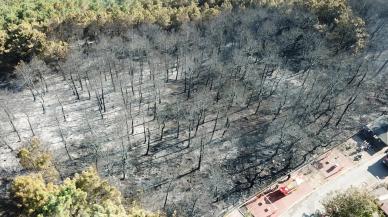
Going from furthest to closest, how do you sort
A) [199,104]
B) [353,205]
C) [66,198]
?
[199,104] < [353,205] < [66,198]

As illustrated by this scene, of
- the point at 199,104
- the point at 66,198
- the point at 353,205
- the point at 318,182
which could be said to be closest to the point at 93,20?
the point at 199,104

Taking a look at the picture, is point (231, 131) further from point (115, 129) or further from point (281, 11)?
point (281, 11)

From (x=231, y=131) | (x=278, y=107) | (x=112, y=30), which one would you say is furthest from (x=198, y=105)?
(x=112, y=30)

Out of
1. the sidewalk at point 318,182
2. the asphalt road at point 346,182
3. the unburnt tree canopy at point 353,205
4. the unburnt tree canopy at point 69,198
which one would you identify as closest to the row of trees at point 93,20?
the sidewalk at point 318,182

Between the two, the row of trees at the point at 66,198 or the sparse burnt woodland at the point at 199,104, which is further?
the sparse burnt woodland at the point at 199,104

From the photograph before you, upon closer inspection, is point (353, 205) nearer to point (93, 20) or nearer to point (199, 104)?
point (199, 104)

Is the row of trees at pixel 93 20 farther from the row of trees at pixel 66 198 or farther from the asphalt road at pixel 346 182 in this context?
the row of trees at pixel 66 198

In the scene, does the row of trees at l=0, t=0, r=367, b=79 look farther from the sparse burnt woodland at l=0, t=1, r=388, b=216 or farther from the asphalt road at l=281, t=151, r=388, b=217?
the asphalt road at l=281, t=151, r=388, b=217
